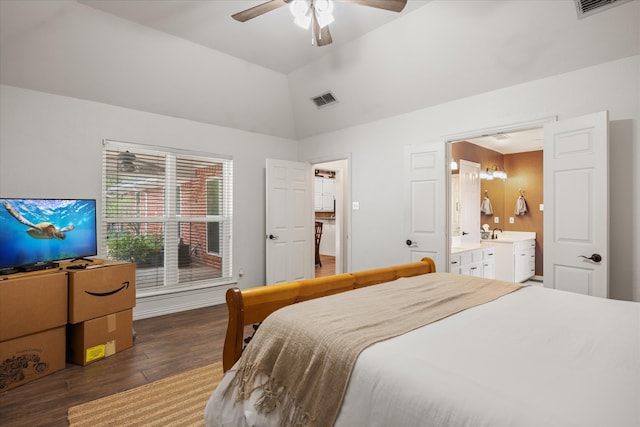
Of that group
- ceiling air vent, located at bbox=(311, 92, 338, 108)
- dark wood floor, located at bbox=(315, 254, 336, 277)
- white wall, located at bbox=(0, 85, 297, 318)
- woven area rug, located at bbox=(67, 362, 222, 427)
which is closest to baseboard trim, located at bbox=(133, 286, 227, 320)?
white wall, located at bbox=(0, 85, 297, 318)

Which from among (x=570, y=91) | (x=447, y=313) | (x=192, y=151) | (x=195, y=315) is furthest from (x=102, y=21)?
(x=570, y=91)

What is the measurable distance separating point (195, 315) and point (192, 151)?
2097 mm

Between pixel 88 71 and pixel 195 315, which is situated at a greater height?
pixel 88 71

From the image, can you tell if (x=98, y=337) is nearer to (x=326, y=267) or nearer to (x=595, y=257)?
(x=595, y=257)

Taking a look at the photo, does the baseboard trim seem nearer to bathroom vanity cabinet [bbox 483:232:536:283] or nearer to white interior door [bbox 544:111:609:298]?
white interior door [bbox 544:111:609:298]

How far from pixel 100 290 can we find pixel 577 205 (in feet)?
13.3

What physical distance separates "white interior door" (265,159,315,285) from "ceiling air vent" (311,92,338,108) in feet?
3.18

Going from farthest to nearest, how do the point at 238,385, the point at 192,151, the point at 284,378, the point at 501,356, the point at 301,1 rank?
1. the point at 192,151
2. the point at 301,1
3. the point at 238,385
4. the point at 284,378
5. the point at 501,356

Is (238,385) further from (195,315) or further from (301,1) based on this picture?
(195,315)

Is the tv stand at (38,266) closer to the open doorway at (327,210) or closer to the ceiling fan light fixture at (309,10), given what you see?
the ceiling fan light fixture at (309,10)

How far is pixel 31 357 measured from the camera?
7.97 ft

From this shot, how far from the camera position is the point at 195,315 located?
4.01 m

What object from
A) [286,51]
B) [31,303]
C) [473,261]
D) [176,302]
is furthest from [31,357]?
[473,261]

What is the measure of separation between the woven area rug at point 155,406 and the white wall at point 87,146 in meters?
1.82
